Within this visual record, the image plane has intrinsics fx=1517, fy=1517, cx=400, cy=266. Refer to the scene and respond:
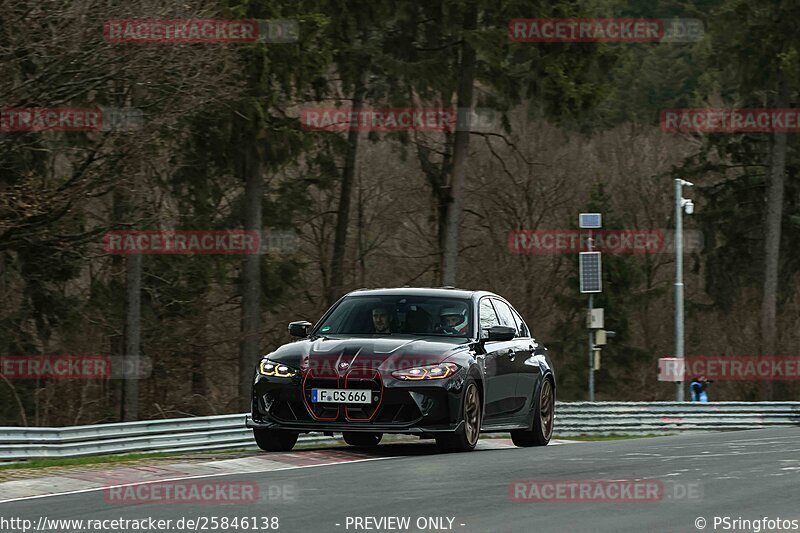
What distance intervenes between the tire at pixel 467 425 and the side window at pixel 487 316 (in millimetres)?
942

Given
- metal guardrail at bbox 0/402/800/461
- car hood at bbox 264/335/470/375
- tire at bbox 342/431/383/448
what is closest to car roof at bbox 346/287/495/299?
car hood at bbox 264/335/470/375

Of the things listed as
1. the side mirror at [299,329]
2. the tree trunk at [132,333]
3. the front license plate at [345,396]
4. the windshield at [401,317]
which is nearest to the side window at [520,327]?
the windshield at [401,317]

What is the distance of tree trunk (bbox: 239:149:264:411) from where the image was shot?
1425 inches

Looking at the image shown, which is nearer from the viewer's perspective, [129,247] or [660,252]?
[129,247]

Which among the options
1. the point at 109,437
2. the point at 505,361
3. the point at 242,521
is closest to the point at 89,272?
the point at 109,437

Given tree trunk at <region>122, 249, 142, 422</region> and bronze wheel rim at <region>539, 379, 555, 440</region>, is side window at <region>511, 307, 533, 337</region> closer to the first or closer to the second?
bronze wheel rim at <region>539, 379, 555, 440</region>

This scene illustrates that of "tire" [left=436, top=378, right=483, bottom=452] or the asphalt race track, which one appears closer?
the asphalt race track

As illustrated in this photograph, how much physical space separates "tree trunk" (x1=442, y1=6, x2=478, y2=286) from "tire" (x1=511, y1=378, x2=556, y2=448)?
19.9m

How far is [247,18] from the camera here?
32469 millimetres

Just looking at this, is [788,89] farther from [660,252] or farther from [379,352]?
[379,352]

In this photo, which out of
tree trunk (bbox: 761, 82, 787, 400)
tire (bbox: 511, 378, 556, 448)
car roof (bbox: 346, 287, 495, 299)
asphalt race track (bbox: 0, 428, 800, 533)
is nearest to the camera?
asphalt race track (bbox: 0, 428, 800, 533)

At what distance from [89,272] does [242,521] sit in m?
29.0

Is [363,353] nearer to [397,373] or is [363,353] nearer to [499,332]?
[397,373]

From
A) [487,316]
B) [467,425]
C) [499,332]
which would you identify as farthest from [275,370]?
[487,316]
